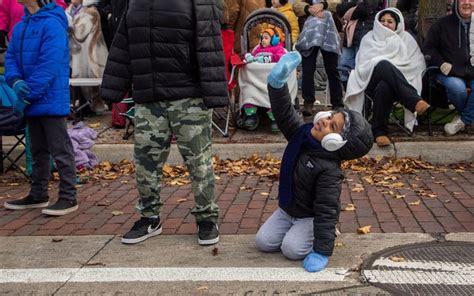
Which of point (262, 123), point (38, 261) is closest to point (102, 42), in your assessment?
point (262, 123)

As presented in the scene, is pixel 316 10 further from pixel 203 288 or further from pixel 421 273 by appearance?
pixel 203 288

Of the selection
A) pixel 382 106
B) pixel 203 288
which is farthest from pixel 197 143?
pixel 382 106

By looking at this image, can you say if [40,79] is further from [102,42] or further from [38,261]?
[102,42]

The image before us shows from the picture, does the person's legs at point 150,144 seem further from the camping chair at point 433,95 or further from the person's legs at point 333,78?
the person's legs at point 333,78

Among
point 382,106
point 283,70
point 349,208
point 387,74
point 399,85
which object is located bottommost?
point 349,208

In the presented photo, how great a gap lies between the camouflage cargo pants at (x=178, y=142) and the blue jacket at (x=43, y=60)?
3.84 ft

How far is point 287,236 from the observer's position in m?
4.34

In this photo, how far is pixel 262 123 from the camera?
8.56 m

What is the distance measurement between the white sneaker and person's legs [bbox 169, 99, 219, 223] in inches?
153

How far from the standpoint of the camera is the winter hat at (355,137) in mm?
4145

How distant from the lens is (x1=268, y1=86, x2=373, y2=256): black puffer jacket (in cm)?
415

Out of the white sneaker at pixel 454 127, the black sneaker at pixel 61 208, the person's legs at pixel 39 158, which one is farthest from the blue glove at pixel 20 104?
the white sneaker at pixel 454 127

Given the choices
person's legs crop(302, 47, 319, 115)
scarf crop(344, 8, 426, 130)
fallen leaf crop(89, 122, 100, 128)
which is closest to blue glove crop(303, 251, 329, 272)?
scarf crop(344, 8, 426, 130)

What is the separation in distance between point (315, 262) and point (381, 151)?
341cm
